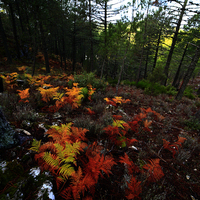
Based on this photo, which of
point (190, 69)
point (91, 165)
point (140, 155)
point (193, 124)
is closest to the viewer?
point (91, 165)

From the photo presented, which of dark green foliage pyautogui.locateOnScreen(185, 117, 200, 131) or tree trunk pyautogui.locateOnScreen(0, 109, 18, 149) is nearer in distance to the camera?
tree trunk pyautogui.locateOnScreen(0, 109, 18, 149)

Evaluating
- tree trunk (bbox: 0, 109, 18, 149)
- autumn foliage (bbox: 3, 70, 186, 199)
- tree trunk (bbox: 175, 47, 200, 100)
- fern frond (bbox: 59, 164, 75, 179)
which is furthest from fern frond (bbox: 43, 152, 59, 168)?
tree trunk (bbox: 175, 47, 200, 100)

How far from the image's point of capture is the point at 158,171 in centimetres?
167

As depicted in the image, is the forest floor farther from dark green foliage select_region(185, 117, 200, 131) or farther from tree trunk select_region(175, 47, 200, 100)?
tree trunk select_region(175, 47, 200, 100)

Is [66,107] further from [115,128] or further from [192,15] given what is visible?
[192,15]

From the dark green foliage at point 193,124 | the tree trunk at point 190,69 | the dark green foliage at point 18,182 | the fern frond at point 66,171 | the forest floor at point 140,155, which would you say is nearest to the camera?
the dark green foliage at point 18,182

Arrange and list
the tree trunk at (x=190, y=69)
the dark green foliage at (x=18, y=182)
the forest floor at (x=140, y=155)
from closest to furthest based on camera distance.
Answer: the dark green foliage at (x=18, y=182)
the forest floor at (x=140, y=155)
the tree trunk at (x=190, y=69)

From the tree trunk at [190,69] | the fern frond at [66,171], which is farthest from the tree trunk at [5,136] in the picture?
the tree trunk at [190,69]

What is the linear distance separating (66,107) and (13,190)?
2.65 metres

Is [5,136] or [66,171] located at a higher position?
[5,136]

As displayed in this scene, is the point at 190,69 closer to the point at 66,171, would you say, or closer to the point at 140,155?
the point at 140,155

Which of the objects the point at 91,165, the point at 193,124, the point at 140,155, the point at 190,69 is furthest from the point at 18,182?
the point at 190,69

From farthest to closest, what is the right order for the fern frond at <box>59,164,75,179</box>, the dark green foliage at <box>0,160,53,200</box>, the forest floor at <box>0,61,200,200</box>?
the forest floor at <box>0,61,200,200</box>, the fern frond at <box>59,164,75,179</box>, the dark green foliage at <box>0,160,53,200</box>

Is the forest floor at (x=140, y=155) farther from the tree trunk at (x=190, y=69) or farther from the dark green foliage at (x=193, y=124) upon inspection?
the tree trunk at (x=190, y=69)
